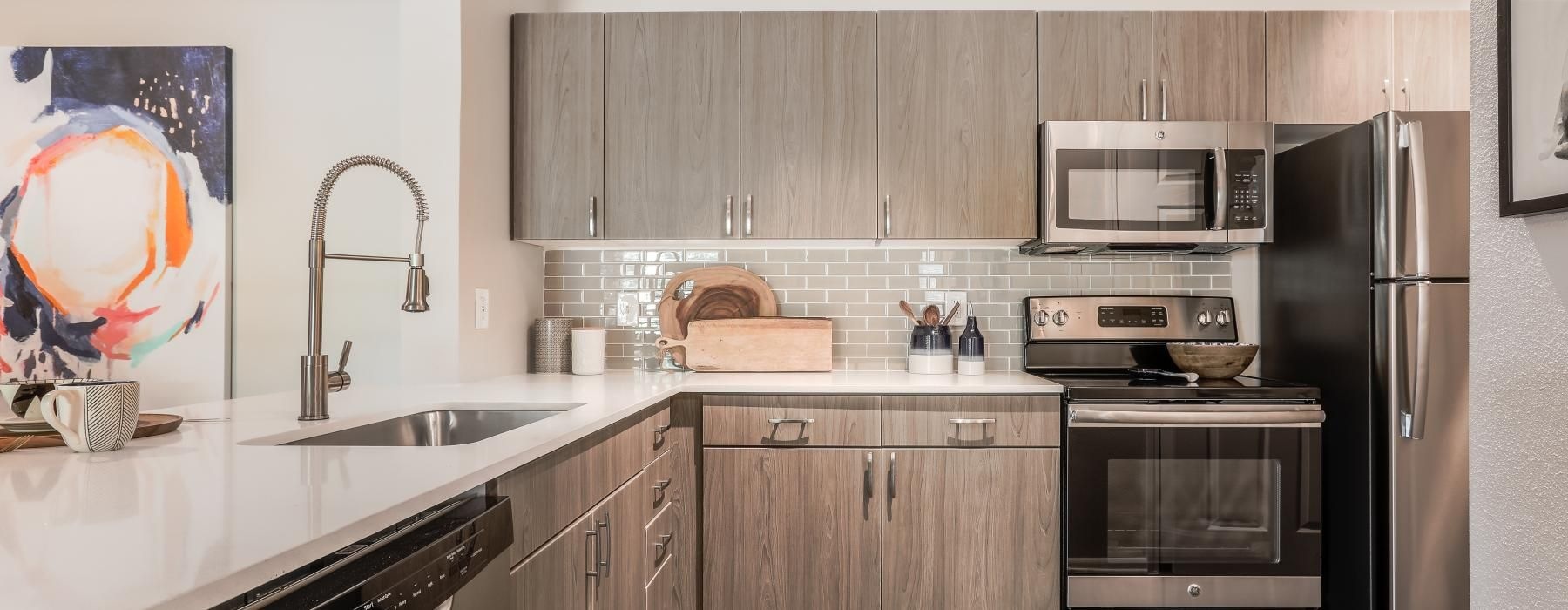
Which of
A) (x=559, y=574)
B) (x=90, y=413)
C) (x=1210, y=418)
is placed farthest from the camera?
(x=1210, y=418)

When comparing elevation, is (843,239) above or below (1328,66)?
below

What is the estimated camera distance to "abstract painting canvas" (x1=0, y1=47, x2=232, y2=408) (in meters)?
2.60

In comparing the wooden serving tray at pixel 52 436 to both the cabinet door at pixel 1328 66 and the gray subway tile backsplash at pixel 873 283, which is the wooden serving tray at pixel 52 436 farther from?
the cabinet door at pixel 1328 66

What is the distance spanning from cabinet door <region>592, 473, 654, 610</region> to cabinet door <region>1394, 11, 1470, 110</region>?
8.68 ft

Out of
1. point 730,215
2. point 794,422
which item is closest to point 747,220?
point 730,215

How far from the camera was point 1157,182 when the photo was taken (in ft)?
8.34

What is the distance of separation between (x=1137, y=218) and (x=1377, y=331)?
70 cm

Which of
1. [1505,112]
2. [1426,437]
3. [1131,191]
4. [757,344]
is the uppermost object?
[1131,191]

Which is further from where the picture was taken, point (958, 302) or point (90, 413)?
point (958, 302)

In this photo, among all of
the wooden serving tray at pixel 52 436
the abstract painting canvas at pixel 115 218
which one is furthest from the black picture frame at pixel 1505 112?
the abstract painting canvas at pixel 115 218

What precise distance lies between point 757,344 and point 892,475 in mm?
678

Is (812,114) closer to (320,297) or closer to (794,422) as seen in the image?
(794,422)

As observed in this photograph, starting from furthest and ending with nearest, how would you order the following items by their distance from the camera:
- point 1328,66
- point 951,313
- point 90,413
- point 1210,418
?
point 951,313
point 1328,66
point 1210,418
point 90,413

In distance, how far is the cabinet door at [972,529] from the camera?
2.35 m
